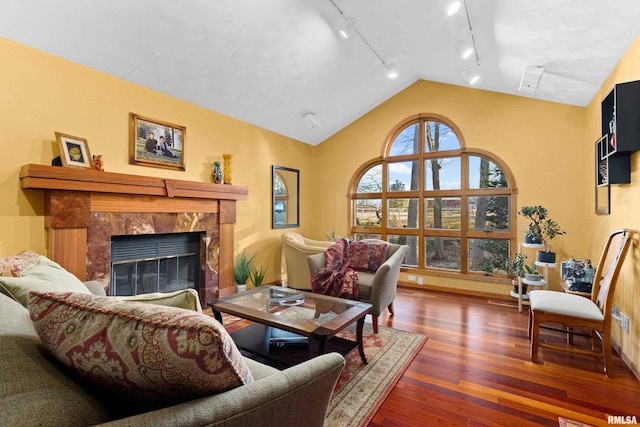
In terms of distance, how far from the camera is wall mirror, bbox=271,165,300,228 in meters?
4.74

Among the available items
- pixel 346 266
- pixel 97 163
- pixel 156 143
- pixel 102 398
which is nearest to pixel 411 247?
pixel 346 266

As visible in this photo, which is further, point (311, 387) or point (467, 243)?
point (467, 243)

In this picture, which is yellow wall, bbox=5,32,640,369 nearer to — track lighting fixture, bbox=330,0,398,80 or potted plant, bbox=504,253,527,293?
potted plant, bbox=504,253,527,293

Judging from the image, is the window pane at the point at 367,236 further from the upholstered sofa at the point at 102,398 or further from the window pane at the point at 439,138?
the upholstered sofa at the point at 102,398

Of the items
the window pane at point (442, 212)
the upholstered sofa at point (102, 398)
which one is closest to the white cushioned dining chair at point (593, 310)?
the window pane at point (442, 212)

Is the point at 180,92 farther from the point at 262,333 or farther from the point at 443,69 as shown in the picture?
the point at 443,69

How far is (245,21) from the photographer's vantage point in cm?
268

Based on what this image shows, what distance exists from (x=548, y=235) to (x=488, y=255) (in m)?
0.77

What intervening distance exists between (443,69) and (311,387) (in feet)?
13.8

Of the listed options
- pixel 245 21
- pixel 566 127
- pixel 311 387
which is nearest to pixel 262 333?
pixel 311 387

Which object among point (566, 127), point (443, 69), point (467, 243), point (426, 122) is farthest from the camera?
point (426, 122)

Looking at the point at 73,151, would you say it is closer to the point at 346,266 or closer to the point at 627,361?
the point at 346,266

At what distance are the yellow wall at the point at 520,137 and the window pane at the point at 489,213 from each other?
20 cm

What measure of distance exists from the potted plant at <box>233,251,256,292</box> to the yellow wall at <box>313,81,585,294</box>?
240cm
